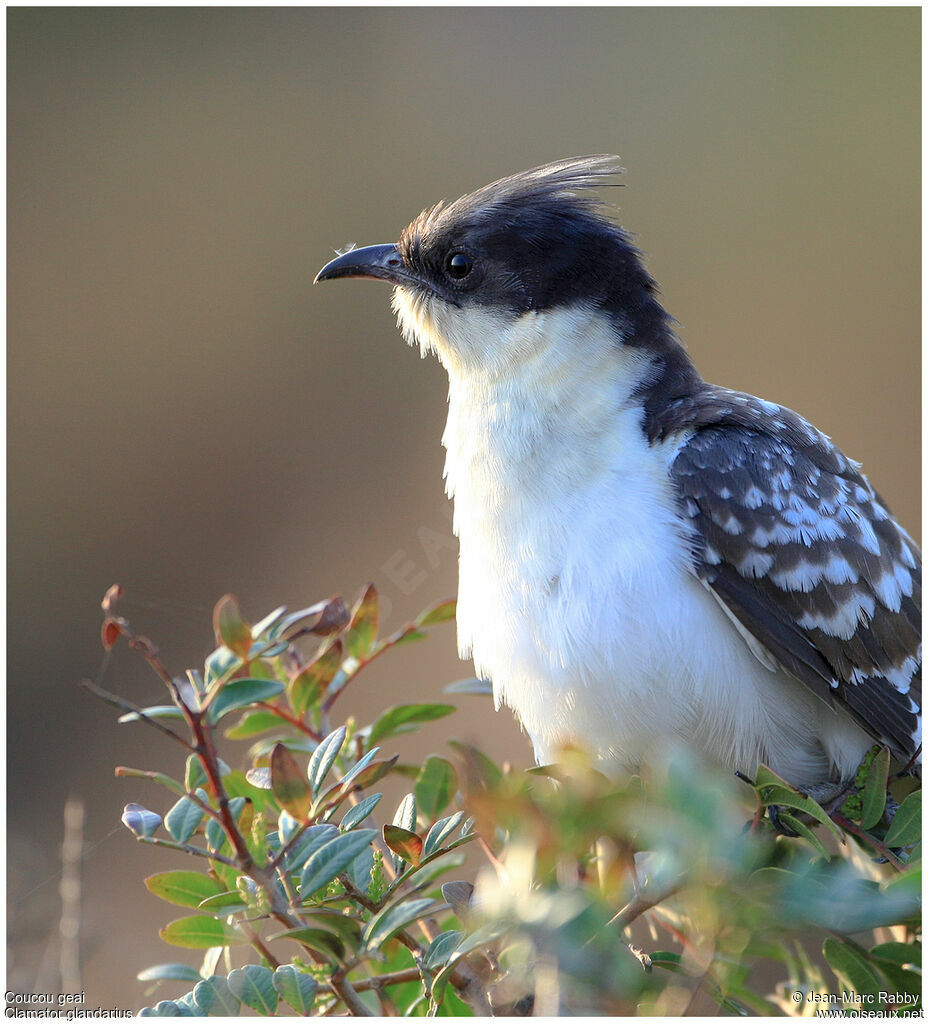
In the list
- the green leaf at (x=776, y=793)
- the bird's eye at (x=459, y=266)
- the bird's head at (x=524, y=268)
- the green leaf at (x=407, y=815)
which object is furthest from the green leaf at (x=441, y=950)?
the bird's eye at (x=459, y=266)

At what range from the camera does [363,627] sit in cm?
208

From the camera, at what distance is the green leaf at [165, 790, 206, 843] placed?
161 cm

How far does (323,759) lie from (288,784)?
12 cm

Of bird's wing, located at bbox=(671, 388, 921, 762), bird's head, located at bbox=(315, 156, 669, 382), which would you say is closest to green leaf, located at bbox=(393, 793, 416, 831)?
bird's wing, located at bbox=(671, 388, 921, 762)

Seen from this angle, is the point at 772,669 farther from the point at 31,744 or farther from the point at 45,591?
the point at 45,591

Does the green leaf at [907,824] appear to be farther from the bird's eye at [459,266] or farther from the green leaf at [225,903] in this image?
the bird's eye at [459,266]

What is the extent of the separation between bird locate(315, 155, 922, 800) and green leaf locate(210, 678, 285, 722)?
77 cm

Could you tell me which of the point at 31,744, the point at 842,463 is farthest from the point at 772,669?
the point at 31,744

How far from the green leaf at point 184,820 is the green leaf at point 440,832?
0.34m

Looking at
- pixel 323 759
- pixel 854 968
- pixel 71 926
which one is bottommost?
pixel 71 926

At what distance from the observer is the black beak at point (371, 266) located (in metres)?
3.00

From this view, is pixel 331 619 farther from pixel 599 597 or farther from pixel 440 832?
pixel 599 597

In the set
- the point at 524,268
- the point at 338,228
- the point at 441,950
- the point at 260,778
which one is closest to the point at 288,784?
the point at 260,778

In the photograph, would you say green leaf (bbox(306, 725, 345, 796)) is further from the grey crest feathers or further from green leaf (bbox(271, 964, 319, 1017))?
the grey crest feathers
